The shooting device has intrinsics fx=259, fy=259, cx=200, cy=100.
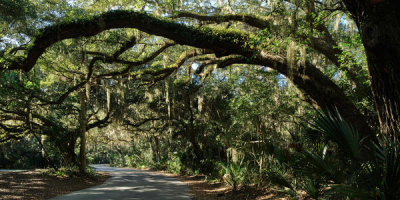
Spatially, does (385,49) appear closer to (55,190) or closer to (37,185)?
(55,190)

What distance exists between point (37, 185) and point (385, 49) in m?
12.8

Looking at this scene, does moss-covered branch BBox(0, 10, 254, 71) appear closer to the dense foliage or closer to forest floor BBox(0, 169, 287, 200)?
the dense foliage

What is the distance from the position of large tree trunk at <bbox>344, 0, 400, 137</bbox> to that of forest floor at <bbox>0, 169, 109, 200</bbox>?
10.0 m

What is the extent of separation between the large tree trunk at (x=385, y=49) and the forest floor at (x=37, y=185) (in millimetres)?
10044

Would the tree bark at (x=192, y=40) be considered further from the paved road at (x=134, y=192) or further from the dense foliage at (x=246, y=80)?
the paved road at (x=134, y=192)

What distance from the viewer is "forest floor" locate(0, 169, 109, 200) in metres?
9.15

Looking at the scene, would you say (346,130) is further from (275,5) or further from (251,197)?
(251,197)

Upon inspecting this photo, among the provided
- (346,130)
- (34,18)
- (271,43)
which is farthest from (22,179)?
(346,130)

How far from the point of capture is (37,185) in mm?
11031

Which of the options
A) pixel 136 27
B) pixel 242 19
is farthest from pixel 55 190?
pixel 242 19

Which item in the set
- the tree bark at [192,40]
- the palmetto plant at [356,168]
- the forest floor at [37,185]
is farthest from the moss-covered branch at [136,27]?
the forest floor at [37,185]

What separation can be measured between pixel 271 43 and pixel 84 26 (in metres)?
4.63

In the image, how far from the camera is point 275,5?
646 centimetres

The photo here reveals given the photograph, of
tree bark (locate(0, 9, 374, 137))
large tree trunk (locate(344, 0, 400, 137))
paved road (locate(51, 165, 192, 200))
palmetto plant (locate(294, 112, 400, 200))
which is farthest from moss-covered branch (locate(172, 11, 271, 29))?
paved road (locate(51, 165, 192, 200))
